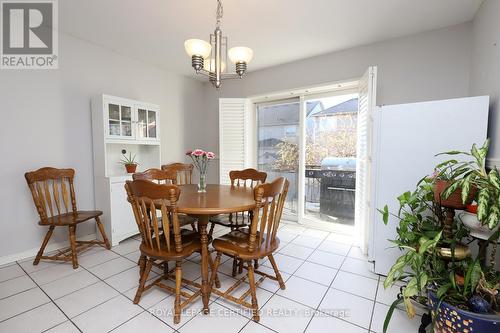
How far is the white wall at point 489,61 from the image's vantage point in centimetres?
168

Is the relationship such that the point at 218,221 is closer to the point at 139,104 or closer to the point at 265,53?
the point at 139,104

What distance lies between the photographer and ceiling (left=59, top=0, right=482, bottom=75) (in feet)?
6.72

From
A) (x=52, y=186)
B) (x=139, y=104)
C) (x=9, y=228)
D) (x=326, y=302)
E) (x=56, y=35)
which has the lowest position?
(x=326, y=302)

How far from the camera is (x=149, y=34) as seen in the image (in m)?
2.59

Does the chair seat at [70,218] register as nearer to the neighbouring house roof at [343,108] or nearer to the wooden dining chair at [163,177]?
the wooden dining chair at [163,177]

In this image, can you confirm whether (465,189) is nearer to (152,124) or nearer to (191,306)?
(191,306)

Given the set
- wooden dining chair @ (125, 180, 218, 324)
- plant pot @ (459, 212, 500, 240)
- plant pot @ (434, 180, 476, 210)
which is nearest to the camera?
plant pot @ (459, 212, 500, 240)

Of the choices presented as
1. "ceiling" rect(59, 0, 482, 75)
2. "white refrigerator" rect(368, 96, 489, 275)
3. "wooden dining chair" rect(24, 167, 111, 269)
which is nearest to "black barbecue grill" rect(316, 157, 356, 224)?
"white refrigerator" rect(368, 96, 489, 275)

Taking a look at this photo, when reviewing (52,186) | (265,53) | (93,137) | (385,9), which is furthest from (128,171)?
(385,9)

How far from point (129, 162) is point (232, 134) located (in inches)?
62.0

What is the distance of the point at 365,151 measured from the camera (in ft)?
8.07

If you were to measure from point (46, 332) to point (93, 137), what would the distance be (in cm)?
213

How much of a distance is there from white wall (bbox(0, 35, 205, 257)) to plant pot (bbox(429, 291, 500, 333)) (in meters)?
3.50

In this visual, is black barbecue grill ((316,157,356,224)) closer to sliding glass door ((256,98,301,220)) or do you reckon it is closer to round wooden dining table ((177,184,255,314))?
sliding glass door ((256,98,301,220))
